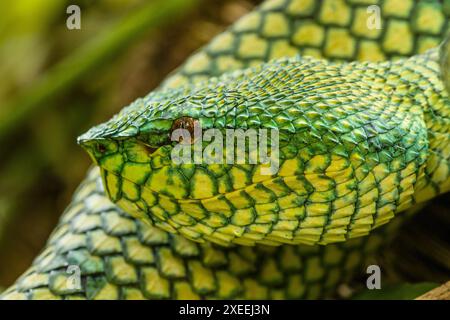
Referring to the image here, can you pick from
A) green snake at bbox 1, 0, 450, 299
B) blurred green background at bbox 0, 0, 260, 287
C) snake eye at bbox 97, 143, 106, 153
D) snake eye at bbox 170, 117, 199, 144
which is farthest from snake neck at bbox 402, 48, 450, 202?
blurred green background at bbox 0, 0, 260, 287

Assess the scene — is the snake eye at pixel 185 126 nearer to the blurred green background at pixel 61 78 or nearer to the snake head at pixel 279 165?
the snake head at pixel 279 165

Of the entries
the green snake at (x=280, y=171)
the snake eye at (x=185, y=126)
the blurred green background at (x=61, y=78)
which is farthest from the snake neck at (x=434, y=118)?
the blurred green background at (x=61, y=78)

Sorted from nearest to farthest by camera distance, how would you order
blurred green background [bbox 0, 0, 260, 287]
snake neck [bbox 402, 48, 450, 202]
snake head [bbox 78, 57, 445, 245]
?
snake head [bbox 78, 57, 445, 245] < snake neck [bbox 402, 48, 450, 202] < blurred green background [bbox 0, 0, 260, 287]

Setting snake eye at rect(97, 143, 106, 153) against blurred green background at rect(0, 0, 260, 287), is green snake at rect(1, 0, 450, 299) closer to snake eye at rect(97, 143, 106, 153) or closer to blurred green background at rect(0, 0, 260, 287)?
snake eye at rect(97, 143, 106, 153)

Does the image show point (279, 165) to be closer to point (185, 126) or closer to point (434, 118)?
point (185, 126)

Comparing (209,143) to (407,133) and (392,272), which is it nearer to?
(407,133)

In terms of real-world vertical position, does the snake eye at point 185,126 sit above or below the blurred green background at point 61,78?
above
